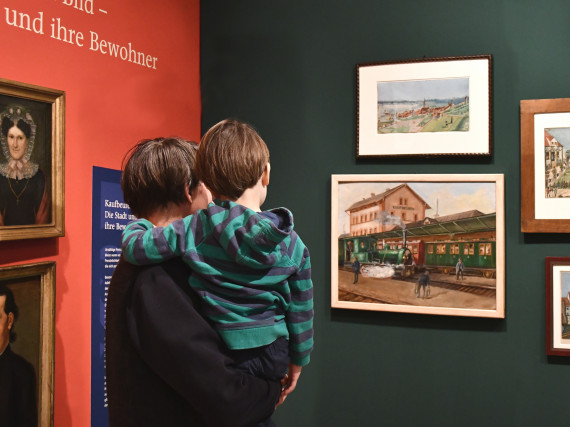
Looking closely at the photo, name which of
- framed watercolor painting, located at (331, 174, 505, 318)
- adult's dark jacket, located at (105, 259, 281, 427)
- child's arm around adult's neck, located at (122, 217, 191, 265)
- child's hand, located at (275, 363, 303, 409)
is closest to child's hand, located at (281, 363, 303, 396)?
child's hand, located at (275, 363, 303, 409)

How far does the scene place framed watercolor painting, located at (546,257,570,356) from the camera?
1839 mm

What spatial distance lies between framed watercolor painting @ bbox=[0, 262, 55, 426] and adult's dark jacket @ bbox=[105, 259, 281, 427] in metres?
0.56

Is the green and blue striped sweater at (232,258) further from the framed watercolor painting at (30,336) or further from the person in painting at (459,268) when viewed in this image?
the person in painting at (459,268)

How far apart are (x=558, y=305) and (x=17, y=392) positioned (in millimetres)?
1805

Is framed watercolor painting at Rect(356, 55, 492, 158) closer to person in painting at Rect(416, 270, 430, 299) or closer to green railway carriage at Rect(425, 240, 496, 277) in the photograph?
green railway carriage at Rect(425, 240, 496, 277)

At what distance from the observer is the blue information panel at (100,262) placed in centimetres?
170

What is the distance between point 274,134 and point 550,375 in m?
1.44

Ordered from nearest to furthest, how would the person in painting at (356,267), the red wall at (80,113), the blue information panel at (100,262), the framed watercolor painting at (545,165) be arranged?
1. the red wall at (80,113)
2. the blue information panel at (100,262)
3. the framed watercolor painting at (545,165)
4. the person in painting at (356,267)

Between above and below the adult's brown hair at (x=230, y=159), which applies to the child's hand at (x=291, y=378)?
below

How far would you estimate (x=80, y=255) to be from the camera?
164 centimetres

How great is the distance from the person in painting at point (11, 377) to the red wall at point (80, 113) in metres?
0.13

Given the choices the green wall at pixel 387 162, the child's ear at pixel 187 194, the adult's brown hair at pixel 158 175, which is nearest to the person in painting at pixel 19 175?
the adult's brown hair at pixel 158 175

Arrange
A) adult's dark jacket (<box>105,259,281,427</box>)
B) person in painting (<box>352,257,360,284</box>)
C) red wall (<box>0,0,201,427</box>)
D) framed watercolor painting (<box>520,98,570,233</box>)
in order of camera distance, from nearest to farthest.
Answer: adult's dark jacket (<box>105,259,281,427</box>) → red wall (<box>0,0,201,427</box>) → framed watercolor painting (<box>520,98,570,233</box>) → person in painting (<box>352,257,360,284</box>)

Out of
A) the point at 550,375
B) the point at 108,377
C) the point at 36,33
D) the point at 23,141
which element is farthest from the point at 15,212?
the point at 550,375
